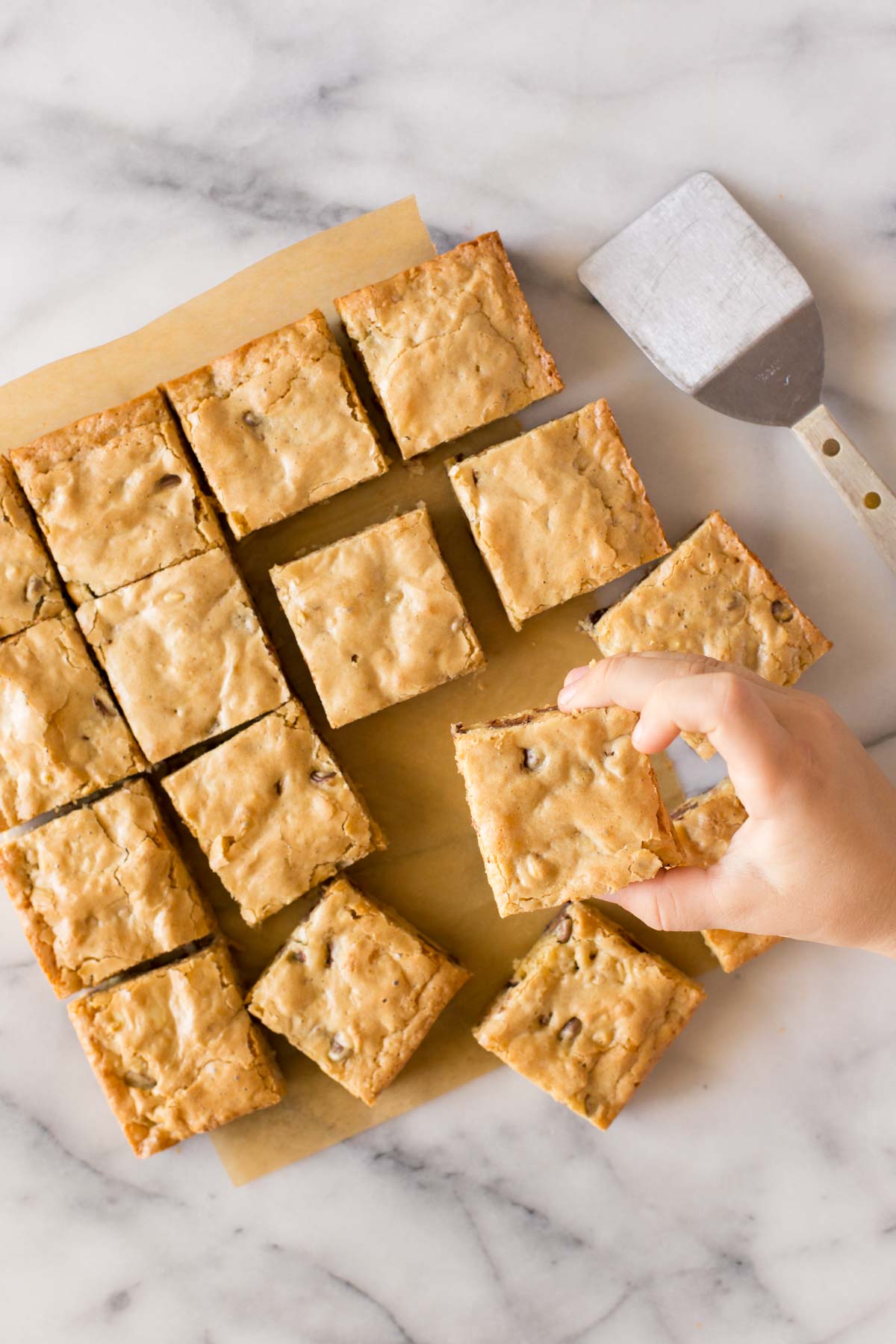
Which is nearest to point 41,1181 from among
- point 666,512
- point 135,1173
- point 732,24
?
point 135,1173

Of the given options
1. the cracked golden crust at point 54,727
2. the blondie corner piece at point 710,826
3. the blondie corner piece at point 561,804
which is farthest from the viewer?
the blondie corner piece at point 710,826

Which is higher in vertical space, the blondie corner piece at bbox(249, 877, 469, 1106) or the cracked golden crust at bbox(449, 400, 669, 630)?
the cracked golden crust at bbox(449, 400, 669, 630)

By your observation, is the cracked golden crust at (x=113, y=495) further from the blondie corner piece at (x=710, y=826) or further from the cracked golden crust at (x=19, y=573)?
the blondie corner piece at (x=710, y=826)

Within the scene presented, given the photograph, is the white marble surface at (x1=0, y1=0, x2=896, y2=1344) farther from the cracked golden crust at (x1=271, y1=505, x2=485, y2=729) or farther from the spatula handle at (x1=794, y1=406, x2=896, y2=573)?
the cracked golden crust at (x1=271, y1=505, x2=485, y2=729)

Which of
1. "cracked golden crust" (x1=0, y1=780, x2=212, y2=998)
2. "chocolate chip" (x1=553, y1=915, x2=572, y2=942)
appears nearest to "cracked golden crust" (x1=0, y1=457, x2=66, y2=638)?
"cracked golden crust" (x1=0, y1=780, x2=212, y2=998)

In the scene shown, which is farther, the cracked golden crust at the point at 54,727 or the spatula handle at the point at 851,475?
the spatula handle at the point at 851,475

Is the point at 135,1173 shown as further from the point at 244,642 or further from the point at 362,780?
the point at 244,642

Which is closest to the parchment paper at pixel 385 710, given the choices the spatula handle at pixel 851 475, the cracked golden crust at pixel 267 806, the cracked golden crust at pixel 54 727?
the cracked golden crust at pixel 267 806
